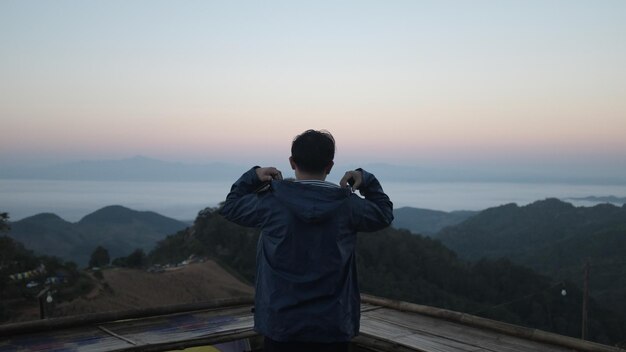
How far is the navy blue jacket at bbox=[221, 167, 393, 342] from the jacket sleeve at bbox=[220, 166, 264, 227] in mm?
20

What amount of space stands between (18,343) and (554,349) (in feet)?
8.68

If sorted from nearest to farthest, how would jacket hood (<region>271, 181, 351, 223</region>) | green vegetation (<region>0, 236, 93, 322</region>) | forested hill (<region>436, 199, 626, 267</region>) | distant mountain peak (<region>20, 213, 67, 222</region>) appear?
jacket hood (<region>271, 181, 351, 223</region>) → green vegetation (<region>0, 236, 93, 322</region>) → forested hill (<region>436, 199, 626, 267</region>) → distant mountain peak (<region>20, 213, 67, 222</region>)

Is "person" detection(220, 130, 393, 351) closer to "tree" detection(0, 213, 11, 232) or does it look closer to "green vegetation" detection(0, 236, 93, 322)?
"green vegetation" detection(0, 236, 93, 322)

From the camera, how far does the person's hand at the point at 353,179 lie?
190cm

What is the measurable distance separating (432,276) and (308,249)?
97.8 feet

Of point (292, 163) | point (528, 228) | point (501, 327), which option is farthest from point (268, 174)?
point (528, 228)

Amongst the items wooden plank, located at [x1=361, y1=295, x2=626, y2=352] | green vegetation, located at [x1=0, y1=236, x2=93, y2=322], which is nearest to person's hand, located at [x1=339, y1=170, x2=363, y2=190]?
wooden plank, located at [x1=361, y1=295, x2=626, y2=352]

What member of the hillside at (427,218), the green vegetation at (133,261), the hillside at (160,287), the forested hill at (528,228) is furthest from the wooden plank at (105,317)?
the hillside at (427,218)

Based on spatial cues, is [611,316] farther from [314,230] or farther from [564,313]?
[314,230]

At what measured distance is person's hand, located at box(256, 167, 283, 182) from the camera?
6.21 feet

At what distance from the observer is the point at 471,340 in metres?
2.93

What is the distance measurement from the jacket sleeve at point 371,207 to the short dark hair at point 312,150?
159mm

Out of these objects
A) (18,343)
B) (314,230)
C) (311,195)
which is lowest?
(18,343)

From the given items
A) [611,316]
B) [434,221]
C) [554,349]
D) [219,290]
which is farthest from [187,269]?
[434,221]
